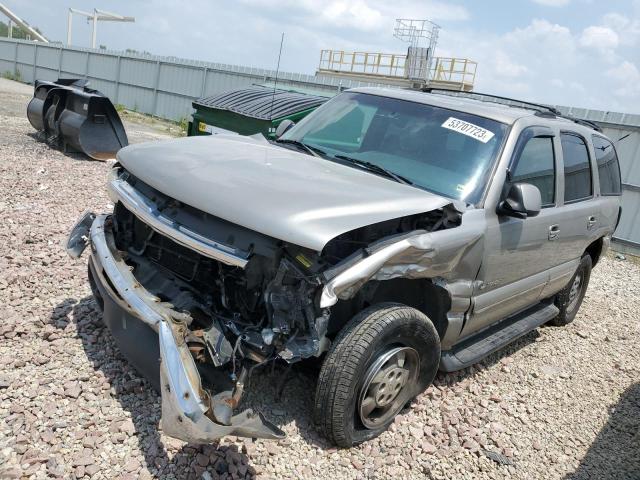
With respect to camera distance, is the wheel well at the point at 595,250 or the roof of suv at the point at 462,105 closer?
the roof of suv at the point at 462,105

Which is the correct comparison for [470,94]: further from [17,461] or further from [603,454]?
[17,461]

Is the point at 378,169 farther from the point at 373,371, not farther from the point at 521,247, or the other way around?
the point at 373,371

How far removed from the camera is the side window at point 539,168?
3.94 meters

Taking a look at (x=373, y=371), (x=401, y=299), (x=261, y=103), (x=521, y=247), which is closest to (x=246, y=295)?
(x=373, y=371)

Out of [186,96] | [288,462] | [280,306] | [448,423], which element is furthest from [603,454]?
[186,96]

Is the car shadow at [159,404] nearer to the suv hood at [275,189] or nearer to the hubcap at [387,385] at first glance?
the hubcap at [387,385]

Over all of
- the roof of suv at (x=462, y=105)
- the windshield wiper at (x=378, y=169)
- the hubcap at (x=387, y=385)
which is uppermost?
the roof of suv at (x=462, y=105)

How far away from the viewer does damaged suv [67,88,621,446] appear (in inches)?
105

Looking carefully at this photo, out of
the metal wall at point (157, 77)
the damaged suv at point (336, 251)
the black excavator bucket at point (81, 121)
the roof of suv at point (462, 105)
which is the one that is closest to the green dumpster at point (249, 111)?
the black excavator bucket at point (81, 121)

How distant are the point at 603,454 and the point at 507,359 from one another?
1.21 metres

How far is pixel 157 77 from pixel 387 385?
21.4m

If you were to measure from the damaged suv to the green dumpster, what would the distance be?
3568 mm

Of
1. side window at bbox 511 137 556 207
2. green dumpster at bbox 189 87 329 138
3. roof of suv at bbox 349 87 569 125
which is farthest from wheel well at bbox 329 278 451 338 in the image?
green dumpster at bbox 189 87 329 138

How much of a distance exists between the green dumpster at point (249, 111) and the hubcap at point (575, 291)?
169 inches
